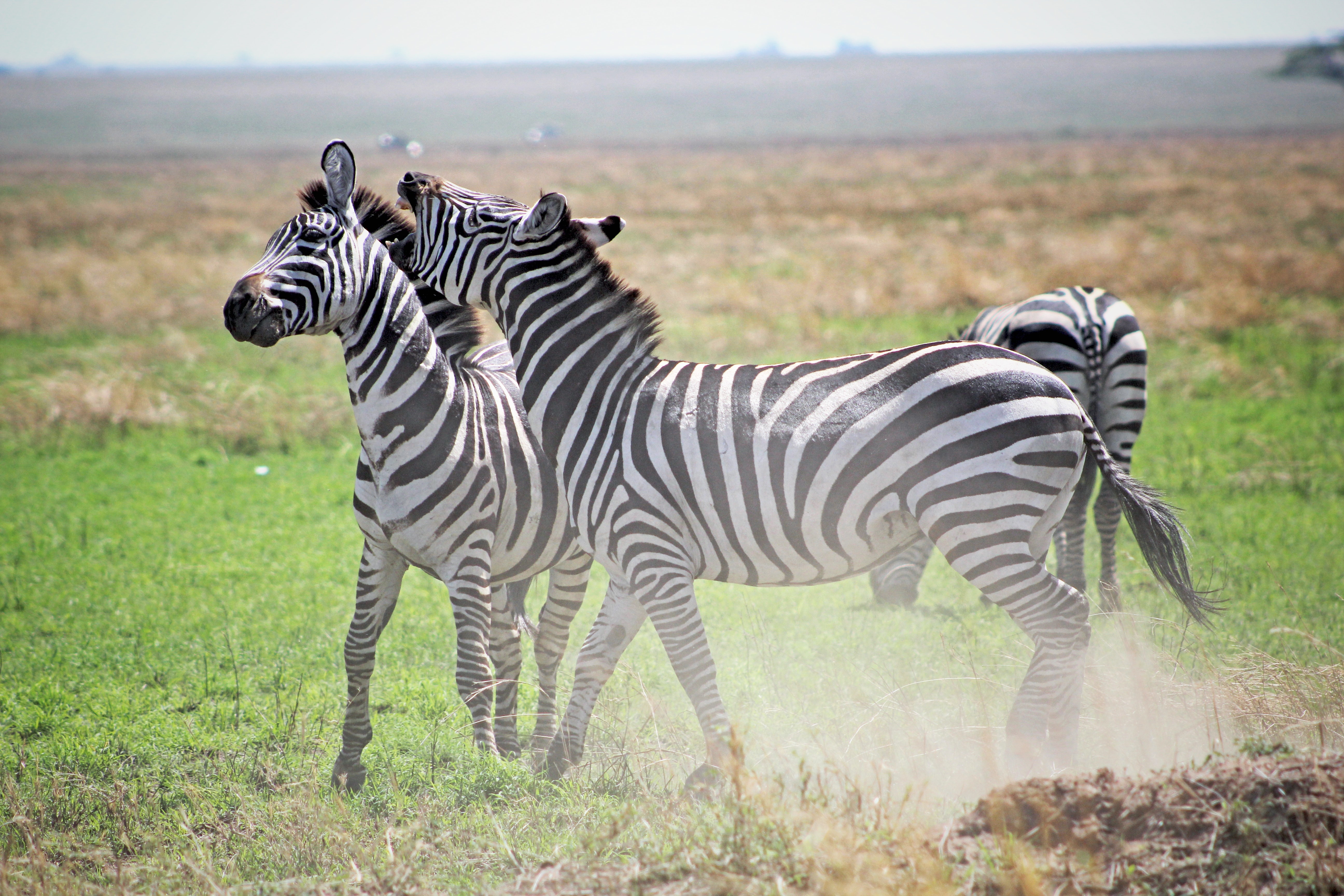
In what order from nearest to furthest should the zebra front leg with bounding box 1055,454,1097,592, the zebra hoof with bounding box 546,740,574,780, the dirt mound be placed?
1. the dirt mound
2. the zebra hoof with bounding box 546,740,574,780
3. the zebra front leg with bounding box 1055,454,1097,592

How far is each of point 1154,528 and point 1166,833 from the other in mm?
1379

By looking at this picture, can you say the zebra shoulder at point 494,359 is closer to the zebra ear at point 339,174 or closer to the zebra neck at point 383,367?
the zebra neck at point 383,367

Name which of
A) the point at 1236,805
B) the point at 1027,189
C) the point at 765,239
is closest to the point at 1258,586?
the point at 1236,805

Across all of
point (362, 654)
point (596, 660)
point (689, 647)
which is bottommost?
point (362, 654)

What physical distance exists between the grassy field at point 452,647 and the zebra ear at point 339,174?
2632mm

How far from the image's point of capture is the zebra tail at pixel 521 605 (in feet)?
19.7

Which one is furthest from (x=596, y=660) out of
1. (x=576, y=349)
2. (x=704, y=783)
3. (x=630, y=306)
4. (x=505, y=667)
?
(x=630, y=306)

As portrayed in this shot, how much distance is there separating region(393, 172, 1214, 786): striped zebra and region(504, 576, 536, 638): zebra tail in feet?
5.06

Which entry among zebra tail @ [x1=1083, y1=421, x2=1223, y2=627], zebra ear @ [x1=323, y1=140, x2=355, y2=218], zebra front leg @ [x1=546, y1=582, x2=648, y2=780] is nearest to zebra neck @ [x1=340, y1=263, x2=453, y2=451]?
zebra ear @ [x1=323, y1=140, x2=355, y2=218]

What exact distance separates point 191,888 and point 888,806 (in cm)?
267

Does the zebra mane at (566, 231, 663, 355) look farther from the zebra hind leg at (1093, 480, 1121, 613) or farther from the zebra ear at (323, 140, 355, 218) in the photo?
the zebra hind leg at (1093, 480, 1121, 613)

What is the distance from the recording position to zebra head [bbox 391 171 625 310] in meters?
4.36

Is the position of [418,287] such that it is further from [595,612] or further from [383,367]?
[595,612]

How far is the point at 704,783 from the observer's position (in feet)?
13.5
